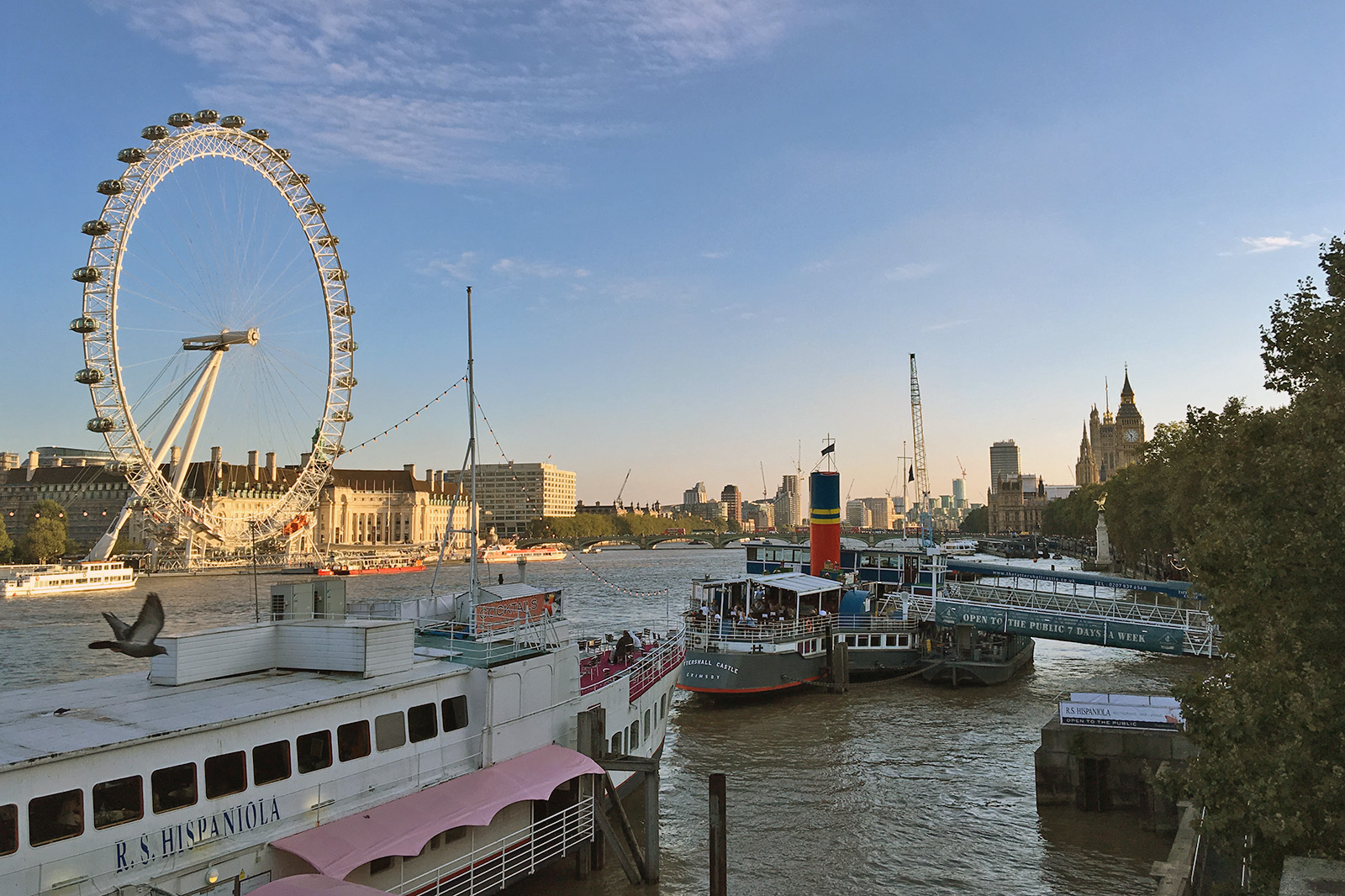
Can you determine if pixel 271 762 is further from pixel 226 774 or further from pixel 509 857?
pixel 509 857

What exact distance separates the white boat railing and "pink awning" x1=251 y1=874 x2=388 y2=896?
310 centimetres

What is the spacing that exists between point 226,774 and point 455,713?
4.78 m

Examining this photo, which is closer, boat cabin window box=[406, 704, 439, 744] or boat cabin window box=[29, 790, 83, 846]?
boat cabin window box=[29, 790, 83, 846]

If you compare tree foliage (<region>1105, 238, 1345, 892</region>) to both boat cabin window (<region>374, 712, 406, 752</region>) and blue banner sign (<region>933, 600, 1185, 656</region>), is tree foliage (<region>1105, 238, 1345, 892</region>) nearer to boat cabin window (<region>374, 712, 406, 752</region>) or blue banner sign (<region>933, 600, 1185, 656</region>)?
boat cabin window (<region>374, 712, 406, 752</region>)

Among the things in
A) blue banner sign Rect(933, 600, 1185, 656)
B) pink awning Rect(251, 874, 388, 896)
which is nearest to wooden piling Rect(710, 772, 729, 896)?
pink awning Rect(251, 874, 388, 896)

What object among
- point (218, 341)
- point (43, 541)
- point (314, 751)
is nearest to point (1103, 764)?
point (314, 751)

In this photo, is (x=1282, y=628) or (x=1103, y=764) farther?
(x=1103, y=764)

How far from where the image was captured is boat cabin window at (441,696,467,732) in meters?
18.5

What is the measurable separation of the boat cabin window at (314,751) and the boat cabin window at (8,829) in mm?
4048

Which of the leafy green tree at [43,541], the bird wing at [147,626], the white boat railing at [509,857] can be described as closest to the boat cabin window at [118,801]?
the bird wing at [147,626]

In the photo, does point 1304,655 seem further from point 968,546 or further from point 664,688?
point 968,546

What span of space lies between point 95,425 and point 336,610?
Result: 81.1 metres

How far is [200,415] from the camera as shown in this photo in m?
109

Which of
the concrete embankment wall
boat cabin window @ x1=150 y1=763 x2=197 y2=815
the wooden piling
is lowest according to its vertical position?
the concrete embankment wall
